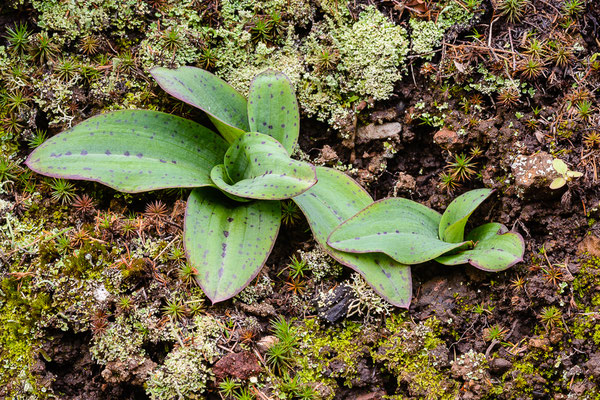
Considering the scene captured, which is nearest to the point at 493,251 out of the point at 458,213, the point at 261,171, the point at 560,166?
the point at 458,213

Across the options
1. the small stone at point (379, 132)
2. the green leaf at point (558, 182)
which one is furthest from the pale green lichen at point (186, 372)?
the green leaf at point (558, 182)

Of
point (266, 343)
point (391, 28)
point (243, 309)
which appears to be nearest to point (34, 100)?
point (243, 309)

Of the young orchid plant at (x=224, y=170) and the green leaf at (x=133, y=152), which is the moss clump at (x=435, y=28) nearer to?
the young orchid plant at (x=224, y=170)

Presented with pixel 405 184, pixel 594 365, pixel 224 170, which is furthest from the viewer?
pixel 405 184

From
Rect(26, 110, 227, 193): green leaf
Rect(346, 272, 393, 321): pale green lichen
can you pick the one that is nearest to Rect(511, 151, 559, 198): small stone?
Rect(346, 272, 393, 321): pale green lichen

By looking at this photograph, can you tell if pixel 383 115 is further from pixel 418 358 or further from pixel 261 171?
pixel 418 358

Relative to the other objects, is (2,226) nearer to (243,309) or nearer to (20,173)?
(20,173)
